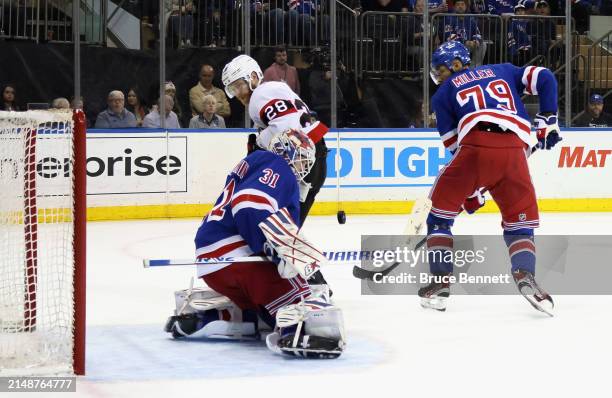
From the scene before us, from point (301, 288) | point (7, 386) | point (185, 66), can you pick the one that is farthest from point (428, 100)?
point (7, 386)

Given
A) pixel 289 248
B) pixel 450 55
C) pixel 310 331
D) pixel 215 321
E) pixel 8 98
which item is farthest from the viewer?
pixel 8 98

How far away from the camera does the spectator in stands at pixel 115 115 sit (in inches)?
390

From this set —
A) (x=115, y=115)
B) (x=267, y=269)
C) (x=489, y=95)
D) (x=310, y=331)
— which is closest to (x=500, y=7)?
(x=115, y=115)

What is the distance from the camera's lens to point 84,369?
152 inches

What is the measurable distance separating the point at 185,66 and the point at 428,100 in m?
2.31

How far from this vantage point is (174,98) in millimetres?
10312

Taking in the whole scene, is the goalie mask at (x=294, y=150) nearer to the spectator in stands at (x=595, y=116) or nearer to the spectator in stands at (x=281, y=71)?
the spectator in stands at (x=281, y=71)

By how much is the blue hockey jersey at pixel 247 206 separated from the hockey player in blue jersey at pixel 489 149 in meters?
1.25

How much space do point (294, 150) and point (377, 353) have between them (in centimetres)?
80

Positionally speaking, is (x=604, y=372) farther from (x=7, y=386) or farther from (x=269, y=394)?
(x=7, y=386)

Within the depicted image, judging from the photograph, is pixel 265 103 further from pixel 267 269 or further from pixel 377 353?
pixel 377 353

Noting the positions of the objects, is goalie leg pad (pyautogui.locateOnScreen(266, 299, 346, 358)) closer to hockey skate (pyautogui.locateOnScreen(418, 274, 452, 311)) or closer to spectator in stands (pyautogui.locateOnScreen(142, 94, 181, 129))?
hockey skate (pyautogui.locateOnScreen(418, 274, 452, 311))

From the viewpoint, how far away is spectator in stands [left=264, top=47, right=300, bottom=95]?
1070 cm

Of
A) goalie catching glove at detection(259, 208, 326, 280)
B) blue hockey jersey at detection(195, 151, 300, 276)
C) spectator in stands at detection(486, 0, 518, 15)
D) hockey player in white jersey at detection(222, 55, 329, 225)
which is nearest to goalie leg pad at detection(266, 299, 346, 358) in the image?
goalie catching glove at detection(259, 208, 326, 280)
